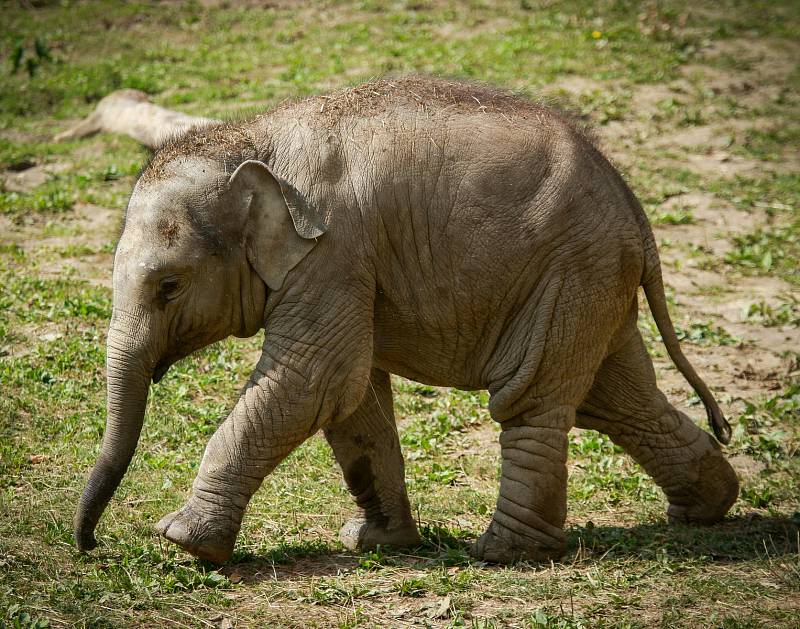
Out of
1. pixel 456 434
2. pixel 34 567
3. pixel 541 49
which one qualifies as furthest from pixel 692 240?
pixel 34 567

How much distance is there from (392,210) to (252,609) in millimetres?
1944

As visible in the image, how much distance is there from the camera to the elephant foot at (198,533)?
16.5 feet

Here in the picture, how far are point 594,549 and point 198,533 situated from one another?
2023mm

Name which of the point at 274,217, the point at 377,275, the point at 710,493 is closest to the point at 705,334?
the point at 710,493

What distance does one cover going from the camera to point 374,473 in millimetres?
5926

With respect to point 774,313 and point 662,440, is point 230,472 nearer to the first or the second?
point 662,440

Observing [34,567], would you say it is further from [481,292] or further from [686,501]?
[686,501]

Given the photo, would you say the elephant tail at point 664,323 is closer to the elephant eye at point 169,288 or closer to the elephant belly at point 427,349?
the elephant belly at point 427,349

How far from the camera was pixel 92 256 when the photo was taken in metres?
9.40

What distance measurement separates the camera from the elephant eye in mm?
5090

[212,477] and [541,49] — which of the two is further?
[541,49]

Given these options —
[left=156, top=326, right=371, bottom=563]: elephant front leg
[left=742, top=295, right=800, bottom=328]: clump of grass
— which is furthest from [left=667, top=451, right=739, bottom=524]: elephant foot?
[left=742, top=295, right=800, bottom=328]: clump of grass

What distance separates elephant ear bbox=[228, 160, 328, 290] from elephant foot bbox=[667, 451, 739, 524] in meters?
2.59

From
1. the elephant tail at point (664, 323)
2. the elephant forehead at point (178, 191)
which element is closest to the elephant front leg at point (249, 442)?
the elephant forehead at point (178, 191)
